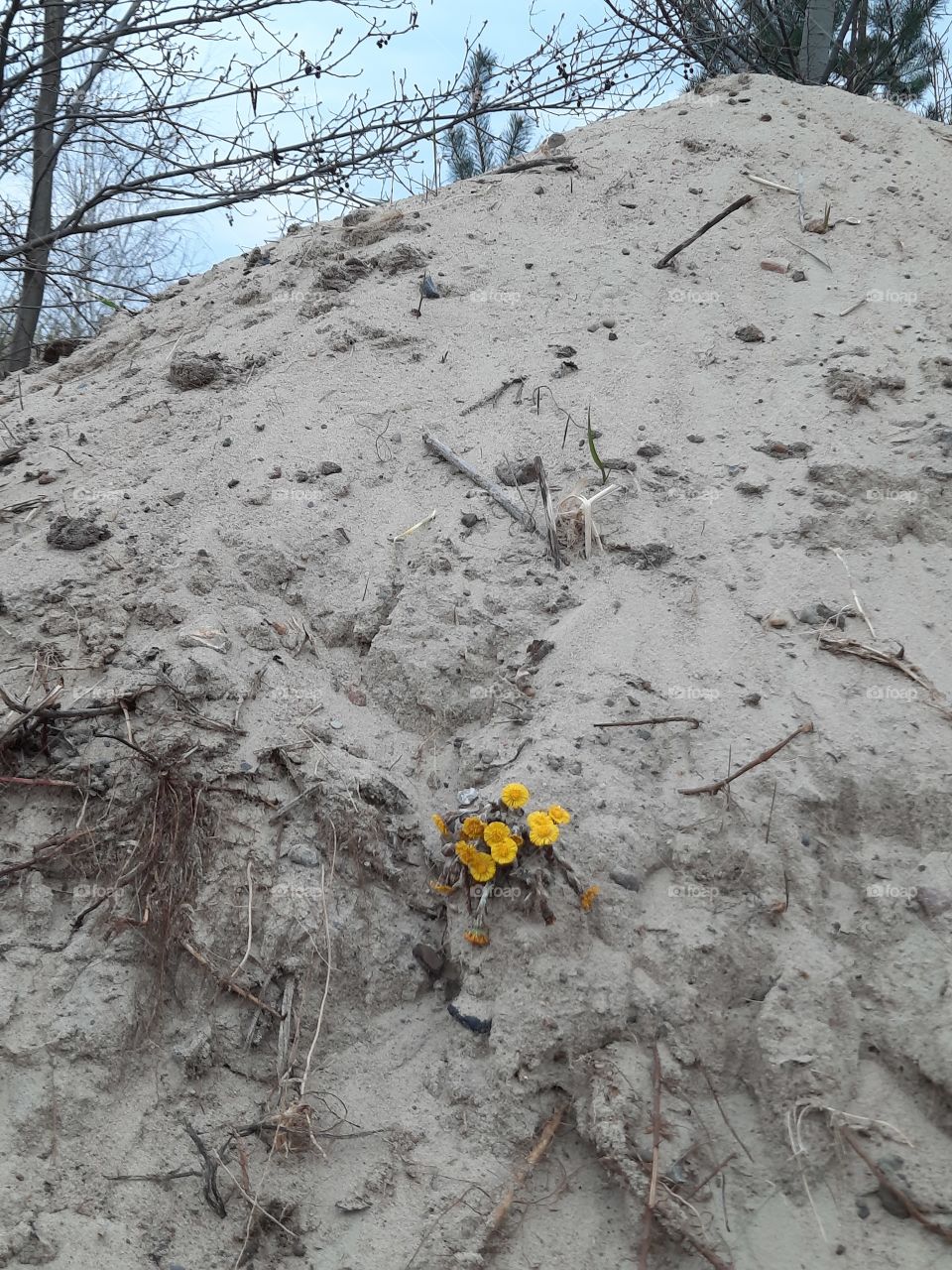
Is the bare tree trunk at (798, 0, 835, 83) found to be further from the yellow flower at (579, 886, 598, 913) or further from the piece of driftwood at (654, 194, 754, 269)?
the yellow flower at (579, 886, 598, 913)

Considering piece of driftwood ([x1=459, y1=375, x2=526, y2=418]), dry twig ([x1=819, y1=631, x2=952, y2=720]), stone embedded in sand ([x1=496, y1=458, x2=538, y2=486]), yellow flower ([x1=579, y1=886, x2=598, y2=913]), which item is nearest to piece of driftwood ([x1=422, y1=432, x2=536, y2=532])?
stone embedded in sand ([x1=496, y1=458, x2=538, y2=486])

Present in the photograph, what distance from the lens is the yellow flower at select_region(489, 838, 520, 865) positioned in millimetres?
2273

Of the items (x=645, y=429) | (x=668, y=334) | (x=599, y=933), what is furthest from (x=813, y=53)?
(x=599, y=933)

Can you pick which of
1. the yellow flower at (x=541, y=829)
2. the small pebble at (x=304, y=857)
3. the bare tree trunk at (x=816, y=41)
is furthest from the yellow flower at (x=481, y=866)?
the bare tree trunk at (x=816, y=41)

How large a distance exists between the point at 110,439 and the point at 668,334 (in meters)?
2.31

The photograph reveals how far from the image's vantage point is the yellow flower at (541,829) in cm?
227

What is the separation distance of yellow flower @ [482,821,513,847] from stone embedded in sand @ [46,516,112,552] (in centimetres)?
175


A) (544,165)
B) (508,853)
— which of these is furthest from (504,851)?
(544,165)

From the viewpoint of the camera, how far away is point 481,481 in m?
3.46

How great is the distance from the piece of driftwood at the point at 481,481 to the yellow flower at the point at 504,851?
50.9 inches

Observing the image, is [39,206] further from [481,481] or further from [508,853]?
[508,853]

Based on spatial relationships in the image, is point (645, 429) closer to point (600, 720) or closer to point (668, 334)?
point (668, 334)

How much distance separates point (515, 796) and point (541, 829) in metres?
0.11

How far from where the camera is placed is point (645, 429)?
3646 millimetres
